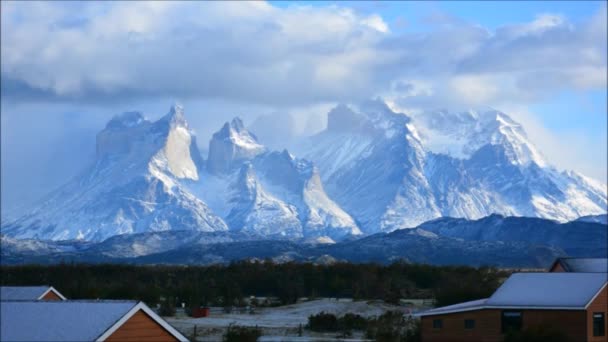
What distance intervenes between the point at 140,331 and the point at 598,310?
29805 mm

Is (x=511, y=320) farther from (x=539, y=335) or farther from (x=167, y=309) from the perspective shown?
(x=167, y=309)

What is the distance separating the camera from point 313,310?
76.6m

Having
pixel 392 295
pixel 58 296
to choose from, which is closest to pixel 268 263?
pixel 392 295

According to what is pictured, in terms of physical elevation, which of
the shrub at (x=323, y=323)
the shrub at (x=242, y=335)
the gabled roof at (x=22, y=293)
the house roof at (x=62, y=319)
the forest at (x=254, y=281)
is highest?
the forest at (x=254, y=281)

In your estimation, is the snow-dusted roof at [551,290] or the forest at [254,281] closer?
the snow-dusted roof at [551,290]

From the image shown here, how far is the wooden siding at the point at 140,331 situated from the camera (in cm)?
2792

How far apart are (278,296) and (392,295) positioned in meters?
10.5

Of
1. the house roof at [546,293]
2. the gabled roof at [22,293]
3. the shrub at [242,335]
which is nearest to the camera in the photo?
the gabled roof at [22,293]

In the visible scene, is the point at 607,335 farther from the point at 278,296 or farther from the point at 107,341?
the point at 278,296

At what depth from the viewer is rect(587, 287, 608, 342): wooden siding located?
52844 millimetres

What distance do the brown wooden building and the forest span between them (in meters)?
16.5

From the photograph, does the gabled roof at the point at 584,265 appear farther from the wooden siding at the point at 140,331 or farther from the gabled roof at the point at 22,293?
the wooden siding at the point at 140,331

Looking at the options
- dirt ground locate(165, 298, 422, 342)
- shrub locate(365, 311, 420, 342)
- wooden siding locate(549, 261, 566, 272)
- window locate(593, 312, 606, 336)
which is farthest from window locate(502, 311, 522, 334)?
wooden siding locate(549, 261, 566, 272)

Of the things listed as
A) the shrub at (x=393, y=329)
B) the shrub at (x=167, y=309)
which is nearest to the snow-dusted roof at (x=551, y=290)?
the shrub at (x=393, y=329)
